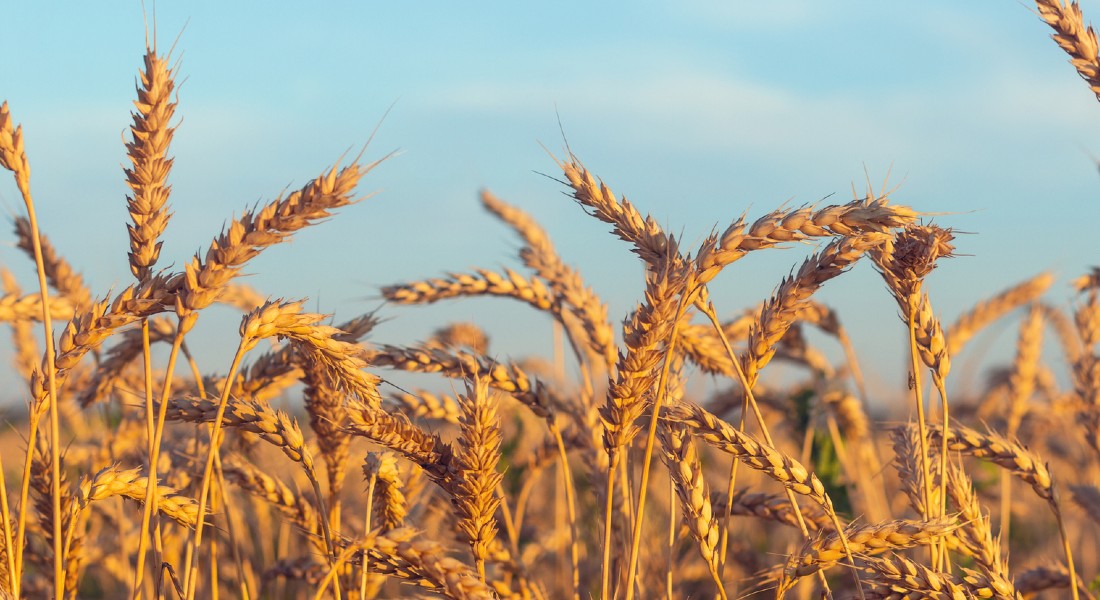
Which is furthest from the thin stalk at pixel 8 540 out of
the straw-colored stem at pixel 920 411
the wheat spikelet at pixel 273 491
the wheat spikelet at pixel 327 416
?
the straw-colored stem at pixel 920 411

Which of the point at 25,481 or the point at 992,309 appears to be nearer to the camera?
the point at 25,481

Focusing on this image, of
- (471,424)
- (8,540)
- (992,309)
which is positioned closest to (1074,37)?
Answer: (471,424)

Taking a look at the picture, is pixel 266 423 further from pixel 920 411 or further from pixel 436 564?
pixel 920 411

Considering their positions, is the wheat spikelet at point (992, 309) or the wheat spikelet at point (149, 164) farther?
the wheat spikelet at point (992, 309)

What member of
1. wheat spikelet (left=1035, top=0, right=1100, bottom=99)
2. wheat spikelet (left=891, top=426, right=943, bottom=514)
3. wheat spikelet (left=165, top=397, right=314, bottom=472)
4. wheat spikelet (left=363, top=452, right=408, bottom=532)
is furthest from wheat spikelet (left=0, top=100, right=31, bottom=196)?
wheat spikelet (left=1035, top=0, right=1100, bottom=99)

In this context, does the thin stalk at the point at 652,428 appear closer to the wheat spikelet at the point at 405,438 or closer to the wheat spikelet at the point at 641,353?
the wheat spikelet at the point at 641,353

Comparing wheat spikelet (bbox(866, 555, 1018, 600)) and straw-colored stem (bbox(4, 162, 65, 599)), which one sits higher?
straw-colored stem (bbox(4, 162, 65, 599))

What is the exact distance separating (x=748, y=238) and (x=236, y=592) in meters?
3.97

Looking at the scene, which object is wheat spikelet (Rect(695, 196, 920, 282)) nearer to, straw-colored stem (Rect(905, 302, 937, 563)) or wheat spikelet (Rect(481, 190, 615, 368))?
straw-colored stem (Rect(905, 302, 937, 563))

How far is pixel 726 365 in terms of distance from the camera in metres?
3.20

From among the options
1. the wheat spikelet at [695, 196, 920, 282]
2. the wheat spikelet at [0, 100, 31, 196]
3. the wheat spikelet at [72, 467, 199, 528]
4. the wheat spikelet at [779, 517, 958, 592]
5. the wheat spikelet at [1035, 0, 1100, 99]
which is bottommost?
the wheat spikelet at [779, 517, 958, 592]

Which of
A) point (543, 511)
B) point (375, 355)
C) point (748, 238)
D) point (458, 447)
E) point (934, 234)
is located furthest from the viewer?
point (543, 511)

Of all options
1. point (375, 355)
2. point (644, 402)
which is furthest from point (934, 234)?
point (375, 355)

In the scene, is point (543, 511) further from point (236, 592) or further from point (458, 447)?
point (458, 447)
